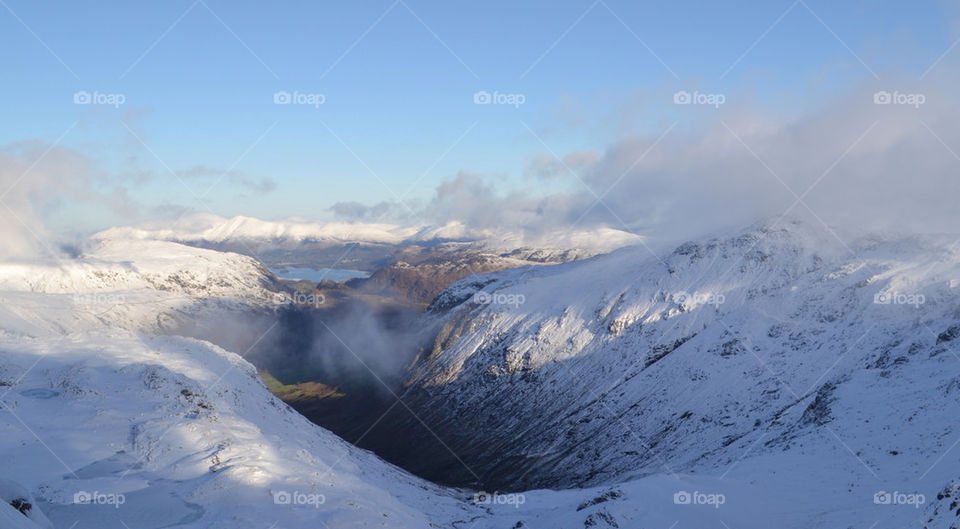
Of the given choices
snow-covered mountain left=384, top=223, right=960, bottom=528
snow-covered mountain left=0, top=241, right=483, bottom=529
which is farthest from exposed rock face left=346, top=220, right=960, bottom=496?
snow-covered mountain left=0, top=241, right=483, bottom=529

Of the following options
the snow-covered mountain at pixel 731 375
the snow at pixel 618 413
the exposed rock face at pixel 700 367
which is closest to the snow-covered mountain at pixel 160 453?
the snow at pixel 618 413

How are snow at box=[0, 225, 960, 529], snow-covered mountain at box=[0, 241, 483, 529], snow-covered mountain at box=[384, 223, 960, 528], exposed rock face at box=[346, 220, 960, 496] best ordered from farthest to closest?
1. exposed rock face at box=[346, 220, 960, 496]
2. snow-covered mountain at box=[384, 223, 960, 528]
3. snow at box=[0, 225, 960, 529]
4. snow-covered mountain at box=[0, 241, 483, 529]

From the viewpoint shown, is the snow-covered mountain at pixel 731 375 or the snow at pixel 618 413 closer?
the snow at pixel 618 413

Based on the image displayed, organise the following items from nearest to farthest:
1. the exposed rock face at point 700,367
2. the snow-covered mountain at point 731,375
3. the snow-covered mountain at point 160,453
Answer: the snow-covered mountain at point 160,453, the snow-covered mountain at point 731,375, the exposed rock face at point 700,367

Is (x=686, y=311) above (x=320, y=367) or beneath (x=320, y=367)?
above

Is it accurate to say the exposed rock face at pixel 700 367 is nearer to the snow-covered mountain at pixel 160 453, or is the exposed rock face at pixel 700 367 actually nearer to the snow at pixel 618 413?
the snow at pixel 618 413

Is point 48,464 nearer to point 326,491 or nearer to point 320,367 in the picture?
point 326,491

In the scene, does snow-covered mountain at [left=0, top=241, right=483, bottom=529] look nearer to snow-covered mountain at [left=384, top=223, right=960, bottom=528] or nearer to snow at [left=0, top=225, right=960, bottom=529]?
snow at [left=0, top=225, right=960, bottom=529]

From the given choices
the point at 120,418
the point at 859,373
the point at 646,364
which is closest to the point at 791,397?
the point at 859,373
